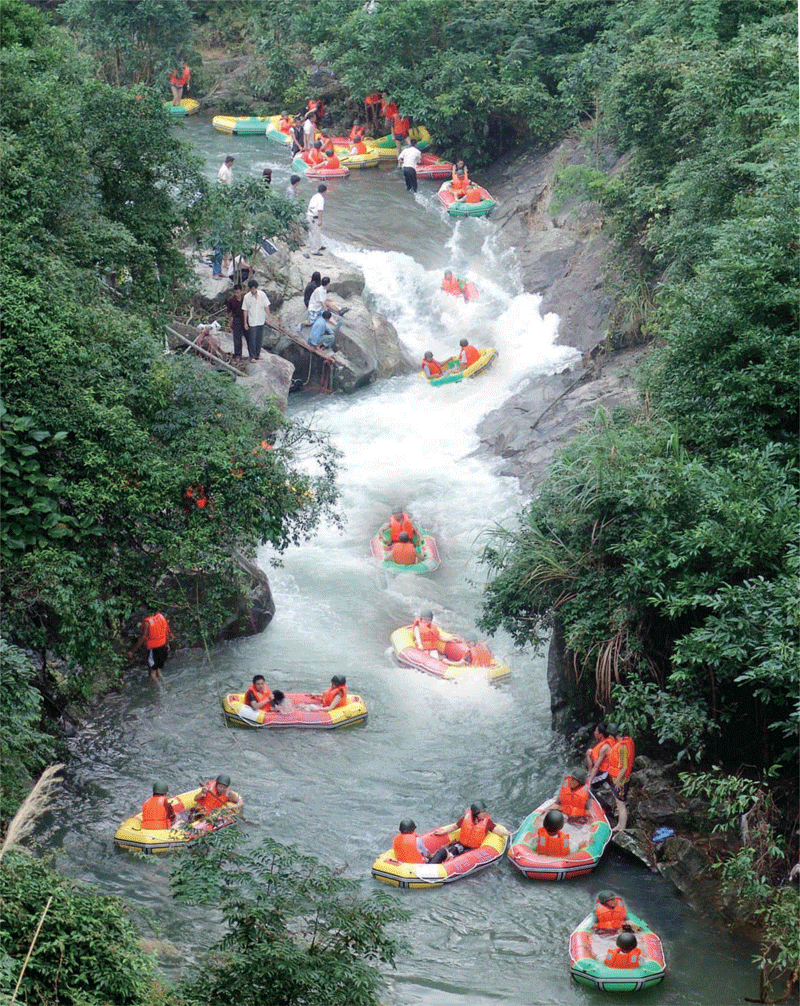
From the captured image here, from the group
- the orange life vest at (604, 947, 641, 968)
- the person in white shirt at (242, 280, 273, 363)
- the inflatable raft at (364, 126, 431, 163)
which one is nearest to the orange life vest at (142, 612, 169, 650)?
the orange life vest at (604, 947, 641, 968)

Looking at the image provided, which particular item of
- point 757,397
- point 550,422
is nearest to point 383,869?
point 757,397

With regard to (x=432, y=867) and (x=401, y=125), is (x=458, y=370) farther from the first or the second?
(x=432, y=867)

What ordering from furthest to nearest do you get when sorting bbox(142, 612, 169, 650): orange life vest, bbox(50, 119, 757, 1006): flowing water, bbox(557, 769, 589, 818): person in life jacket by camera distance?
bbox(142, 612, 169, 650): orange life vest, bbox(557, 769, 589, 818): person in life jacket, bbox(50, 119, 757, 1006): flowing water

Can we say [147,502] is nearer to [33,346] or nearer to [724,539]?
[33,346]

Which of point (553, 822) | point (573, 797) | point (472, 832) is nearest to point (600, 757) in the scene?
point (573, 797)

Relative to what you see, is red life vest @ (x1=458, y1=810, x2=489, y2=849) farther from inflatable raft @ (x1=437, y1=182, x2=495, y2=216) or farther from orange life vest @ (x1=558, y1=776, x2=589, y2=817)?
inflatable raft @ (x1=437, y1=182, x2=495, y2=216)

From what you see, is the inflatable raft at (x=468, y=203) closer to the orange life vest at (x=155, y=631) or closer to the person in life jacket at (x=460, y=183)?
the person in life jacket at (x=460, y=183)

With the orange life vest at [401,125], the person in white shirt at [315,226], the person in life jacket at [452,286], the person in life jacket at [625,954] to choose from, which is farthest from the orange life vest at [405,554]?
the orange life vest at [401,125]
